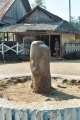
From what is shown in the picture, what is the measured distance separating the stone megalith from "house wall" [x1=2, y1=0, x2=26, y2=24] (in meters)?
19.9

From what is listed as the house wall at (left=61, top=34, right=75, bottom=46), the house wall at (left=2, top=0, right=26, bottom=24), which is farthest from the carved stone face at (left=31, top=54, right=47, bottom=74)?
the house wall at (left=2, top=0, right=26, bottom=24)

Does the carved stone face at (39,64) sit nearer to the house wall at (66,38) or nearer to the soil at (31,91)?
the soil at (31,91)

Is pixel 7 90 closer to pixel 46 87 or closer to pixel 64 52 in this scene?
pixel 46 87

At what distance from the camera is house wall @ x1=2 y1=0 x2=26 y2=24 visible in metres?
26.9

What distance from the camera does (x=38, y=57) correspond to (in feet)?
22.5

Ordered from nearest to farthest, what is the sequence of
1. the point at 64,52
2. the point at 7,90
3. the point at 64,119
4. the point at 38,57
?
the point at 64,119 < the point at 38,57 < the point at 7,90 < the point at 64,52

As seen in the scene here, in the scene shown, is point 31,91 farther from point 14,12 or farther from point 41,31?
point 14,12

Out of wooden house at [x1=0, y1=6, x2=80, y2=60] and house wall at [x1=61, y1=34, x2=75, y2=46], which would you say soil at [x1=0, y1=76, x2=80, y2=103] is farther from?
house wall at [x1=61, y1=34, x2=75, y2=46]

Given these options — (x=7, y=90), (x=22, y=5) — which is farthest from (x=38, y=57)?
(x=22, y=5)

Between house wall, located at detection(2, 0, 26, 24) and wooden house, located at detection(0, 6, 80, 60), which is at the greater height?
house wall, located at detection(2, 0, 26, 24)

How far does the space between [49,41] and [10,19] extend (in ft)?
21.7

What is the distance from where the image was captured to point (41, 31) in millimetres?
22734

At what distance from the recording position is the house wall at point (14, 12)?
26.9 m

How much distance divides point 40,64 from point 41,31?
52.7 feet
